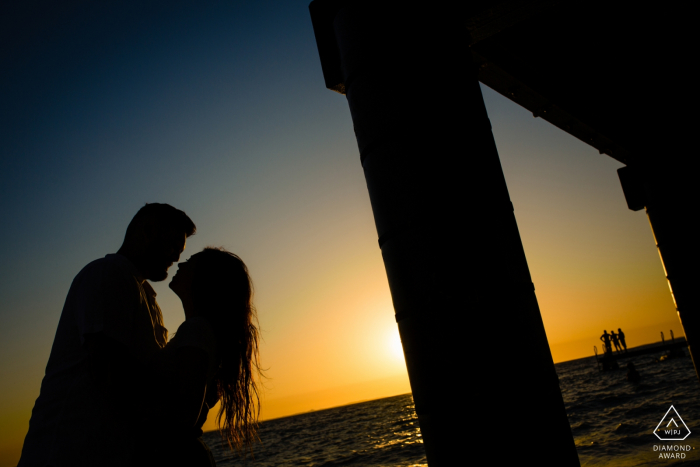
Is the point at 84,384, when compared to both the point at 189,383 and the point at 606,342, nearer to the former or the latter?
the point at 189,383

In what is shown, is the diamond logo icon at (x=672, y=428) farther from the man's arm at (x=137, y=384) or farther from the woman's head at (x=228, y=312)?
the man's arm at (x=137, y=384)

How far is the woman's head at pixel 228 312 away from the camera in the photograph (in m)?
1.70

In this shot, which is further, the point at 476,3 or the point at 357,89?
the point at 476,3

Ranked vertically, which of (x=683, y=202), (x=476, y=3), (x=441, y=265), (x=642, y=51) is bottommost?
(x=441, y=265)

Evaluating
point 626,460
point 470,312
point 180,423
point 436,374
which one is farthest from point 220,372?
point 626,460

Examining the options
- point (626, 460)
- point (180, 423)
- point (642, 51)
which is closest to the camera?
point (180, 423)

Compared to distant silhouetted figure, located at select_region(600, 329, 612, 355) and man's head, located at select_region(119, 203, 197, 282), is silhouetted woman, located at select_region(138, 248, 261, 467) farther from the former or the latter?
distant silhouetted figure, located at select_region(600, 329, 612, 355)

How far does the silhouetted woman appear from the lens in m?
1.33

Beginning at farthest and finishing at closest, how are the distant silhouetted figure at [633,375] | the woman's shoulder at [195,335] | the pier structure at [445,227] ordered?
the distant silhouetted figure at [633,375] → the woman's shoulder at [195,335] → the pier structure at [445,227]

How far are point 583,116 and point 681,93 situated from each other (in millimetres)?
1379

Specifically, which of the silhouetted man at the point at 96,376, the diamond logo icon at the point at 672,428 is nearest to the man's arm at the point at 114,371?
the silhouetted man at the point at 96,376

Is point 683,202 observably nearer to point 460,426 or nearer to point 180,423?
point 460,426

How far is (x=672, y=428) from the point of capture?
13.3 m

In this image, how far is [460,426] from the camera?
42.0 inches
